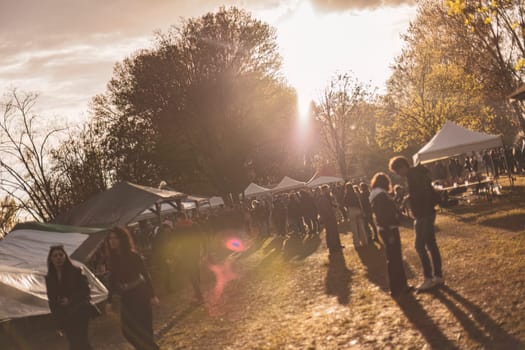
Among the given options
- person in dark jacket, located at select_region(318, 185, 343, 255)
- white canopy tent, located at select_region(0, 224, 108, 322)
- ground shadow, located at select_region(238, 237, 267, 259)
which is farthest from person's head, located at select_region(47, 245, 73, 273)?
ground shadow, located at select_region(238, 237, 267, 259)

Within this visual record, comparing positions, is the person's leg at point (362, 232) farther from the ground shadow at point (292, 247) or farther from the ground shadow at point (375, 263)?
the ground shadow at point (292, 247)

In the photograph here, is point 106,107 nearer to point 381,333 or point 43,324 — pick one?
point 43,324

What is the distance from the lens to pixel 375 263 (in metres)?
11.0

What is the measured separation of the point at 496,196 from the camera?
60.4 feet

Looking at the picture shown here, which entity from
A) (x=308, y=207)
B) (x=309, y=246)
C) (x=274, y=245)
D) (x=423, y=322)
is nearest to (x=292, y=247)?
(x=309, y=246)

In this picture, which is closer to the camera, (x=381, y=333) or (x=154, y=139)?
(x=381, y=333)

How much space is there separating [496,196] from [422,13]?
12.3 meters

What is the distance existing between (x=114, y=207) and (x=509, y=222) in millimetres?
10608

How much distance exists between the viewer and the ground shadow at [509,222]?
11.4 metres

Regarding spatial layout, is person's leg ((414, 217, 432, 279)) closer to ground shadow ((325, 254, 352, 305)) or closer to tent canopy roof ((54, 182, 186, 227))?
ground shadow ((325, 254, 352, 305))

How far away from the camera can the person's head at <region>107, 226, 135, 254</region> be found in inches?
252

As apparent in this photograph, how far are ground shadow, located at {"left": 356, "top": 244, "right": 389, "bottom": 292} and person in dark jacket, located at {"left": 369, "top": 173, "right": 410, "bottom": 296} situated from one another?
552 millimetres

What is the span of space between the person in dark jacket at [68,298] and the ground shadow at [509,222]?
8989 millimetres

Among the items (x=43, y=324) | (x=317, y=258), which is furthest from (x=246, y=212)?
(x=43, y=324)
